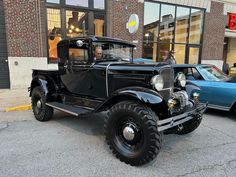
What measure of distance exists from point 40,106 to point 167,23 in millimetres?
10440

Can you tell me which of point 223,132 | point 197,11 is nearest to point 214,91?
point 223,132

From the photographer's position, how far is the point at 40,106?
183 inches

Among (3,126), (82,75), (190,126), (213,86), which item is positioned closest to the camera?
(190,126)

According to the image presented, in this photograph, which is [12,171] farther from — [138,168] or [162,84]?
[162,84]

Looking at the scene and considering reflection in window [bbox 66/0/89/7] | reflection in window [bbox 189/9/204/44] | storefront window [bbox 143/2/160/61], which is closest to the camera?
reflection in window [bbox 66/0/89/7]

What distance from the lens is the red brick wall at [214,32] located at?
42.7 ft

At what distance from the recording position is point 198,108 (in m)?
3.22

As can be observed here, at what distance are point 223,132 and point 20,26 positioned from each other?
358 inches

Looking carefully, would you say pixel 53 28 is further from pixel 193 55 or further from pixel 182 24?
pixel 193 55

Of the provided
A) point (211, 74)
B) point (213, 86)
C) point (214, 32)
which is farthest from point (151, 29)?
point (213, 86)

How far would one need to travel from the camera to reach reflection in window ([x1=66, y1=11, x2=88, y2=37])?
9.68m

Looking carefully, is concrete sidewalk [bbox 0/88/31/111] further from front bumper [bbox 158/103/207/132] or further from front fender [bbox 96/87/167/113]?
front bumper [bbox 158/103/207/132]

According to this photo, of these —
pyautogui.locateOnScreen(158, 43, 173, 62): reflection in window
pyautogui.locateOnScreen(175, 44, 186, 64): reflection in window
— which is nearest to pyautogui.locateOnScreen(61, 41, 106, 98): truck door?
pyautogui.locateOnScreen(158, 43, 173, 62): reflection in window

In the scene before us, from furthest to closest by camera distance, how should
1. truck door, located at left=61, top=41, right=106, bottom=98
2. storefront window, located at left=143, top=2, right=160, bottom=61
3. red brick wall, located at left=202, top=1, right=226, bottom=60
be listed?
red brick wall, located at left=202, top=1, right=226, bottom=60
storefront window, located at left=143, top=2, right=160, bottom=61
truck door, located at left=61, top=41, right=106, bottom=98
